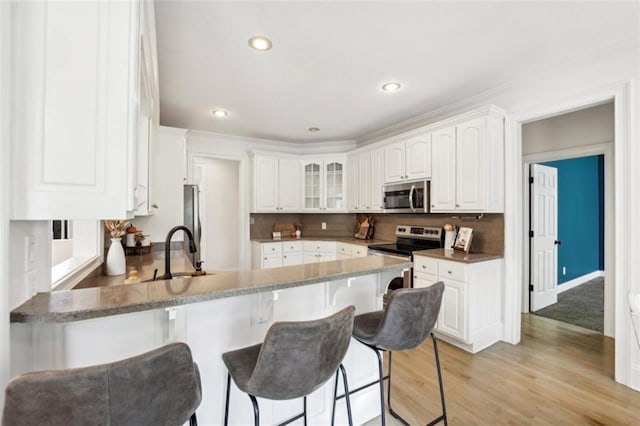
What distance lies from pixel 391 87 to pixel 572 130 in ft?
7.09

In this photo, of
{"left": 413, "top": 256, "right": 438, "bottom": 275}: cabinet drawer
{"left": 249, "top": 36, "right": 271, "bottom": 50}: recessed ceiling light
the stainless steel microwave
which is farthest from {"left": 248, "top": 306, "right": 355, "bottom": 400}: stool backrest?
the stainless steel microwave

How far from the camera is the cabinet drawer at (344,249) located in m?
4.36

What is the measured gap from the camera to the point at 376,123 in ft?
13.7

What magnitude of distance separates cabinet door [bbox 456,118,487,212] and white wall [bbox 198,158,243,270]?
13.8 ft

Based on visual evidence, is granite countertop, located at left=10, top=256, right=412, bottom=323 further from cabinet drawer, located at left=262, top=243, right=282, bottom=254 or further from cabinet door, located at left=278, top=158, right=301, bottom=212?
cabinet door, located at left=278, top=158, right=301, bottom=212

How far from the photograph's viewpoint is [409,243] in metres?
4.07

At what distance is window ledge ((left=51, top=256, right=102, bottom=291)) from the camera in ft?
5.31

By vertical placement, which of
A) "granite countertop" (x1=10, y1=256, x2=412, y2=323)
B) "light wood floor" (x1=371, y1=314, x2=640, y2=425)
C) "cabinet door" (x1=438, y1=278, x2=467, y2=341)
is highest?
"granite countertop" (x1=10, y1=256, x2=412, y2=323)

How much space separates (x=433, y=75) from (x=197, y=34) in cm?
202

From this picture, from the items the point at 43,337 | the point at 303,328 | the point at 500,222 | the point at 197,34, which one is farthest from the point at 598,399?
the point at 197,34

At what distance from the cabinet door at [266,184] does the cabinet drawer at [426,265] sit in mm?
2597

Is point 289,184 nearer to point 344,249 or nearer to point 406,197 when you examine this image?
point 344,249

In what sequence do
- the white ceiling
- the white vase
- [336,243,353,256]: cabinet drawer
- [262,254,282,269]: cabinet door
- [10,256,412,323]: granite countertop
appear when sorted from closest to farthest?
[10,256,412,323]: granite countertop, the white ceiling, the white vase, [336,243,353,256]: cabinet drawer, [262,254,282,269]: cabinet door

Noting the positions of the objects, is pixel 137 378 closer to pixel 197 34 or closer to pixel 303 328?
pixel 303 328
